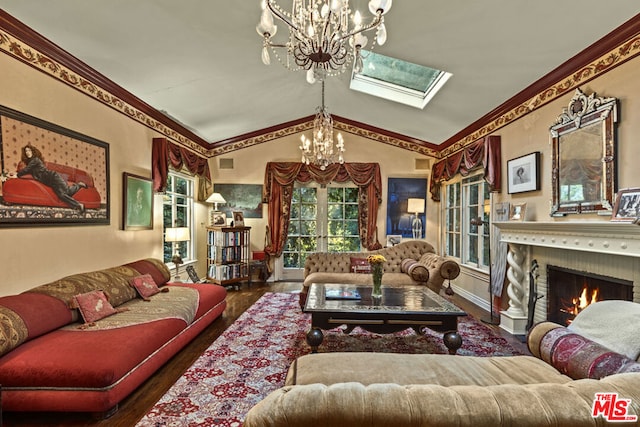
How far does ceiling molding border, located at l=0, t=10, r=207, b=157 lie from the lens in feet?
8.47

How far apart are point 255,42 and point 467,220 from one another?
172 inches

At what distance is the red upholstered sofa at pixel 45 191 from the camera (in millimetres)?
2582

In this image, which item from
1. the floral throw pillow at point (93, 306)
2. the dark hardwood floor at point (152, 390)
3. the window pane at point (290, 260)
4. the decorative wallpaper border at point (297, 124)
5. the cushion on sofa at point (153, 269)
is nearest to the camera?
the dark hardwood floor at point (152, 390)

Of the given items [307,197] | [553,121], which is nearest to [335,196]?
[307,197]

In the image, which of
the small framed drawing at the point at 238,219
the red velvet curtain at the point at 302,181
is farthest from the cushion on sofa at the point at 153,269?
the red velvet curtain at the point at 302,181

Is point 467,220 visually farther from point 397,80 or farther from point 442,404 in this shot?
point 442,404

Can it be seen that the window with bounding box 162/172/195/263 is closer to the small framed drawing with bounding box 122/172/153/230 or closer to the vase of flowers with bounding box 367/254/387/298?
the small framed drawing with bounding box 122/172/153/230

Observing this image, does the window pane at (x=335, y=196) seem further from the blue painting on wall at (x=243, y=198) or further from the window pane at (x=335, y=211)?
the blue painting on wall at (x=243, y=198)

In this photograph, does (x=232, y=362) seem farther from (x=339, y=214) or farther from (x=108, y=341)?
(x=339, y=214)

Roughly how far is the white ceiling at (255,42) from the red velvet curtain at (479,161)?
1.56 feet

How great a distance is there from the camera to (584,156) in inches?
117

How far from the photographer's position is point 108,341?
2.37 metres

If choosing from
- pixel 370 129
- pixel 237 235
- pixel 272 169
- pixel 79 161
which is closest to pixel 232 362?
pixel 79 161

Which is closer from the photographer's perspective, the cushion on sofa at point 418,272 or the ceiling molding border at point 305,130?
the cushion on sofa at point 418,272
